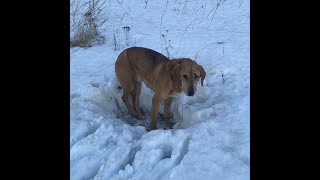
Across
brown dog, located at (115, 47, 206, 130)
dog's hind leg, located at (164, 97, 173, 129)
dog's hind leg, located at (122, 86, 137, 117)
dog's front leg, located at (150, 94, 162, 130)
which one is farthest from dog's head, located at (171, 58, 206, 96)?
dog's hind leg, located at (122, 86, 137, 117)

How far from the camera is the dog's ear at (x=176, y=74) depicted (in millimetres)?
4500

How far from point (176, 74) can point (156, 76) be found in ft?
1.64

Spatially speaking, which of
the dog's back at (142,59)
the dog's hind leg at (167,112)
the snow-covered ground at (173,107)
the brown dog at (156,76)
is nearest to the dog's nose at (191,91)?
the brown dog at (156,76)

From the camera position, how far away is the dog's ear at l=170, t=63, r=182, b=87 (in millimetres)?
4500

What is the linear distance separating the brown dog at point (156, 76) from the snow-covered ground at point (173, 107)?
27 centimetres

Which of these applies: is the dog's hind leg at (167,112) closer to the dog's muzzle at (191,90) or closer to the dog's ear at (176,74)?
the dog's ear at (176,74)

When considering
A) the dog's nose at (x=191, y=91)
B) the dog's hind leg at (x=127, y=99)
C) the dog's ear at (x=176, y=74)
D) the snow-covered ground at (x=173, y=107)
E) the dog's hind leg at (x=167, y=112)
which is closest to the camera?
the snow-covered ground at (x=173, y=107)

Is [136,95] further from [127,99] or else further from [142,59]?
[142,59]

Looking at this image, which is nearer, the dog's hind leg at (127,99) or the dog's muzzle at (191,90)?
the dog's muzzle at (191,90)

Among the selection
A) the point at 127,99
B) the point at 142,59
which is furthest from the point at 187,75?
the point at 127,99

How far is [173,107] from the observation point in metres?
5.50
